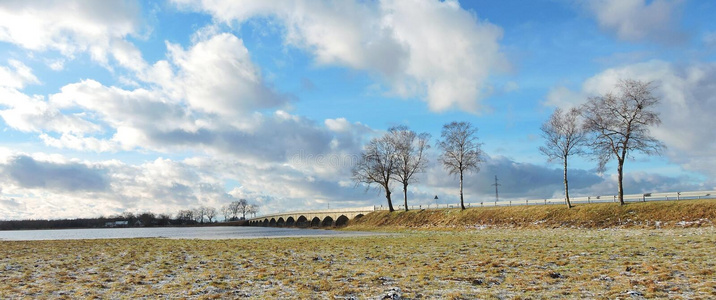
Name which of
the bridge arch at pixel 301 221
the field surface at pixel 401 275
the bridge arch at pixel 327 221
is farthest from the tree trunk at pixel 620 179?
the bridge arch at pixel 301 221

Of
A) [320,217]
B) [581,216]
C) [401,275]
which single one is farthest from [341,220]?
[401,275]

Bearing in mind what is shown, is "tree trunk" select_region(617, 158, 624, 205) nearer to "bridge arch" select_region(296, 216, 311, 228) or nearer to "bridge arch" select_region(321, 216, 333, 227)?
"bridge arch" select_region(321, 216, 333, 227)

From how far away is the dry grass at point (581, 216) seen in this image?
121ft

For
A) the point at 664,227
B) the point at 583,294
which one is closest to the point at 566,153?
the point at 664,227

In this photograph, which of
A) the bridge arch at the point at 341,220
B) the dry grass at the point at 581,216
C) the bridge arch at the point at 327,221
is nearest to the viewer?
the dry grass at the point at 581,216

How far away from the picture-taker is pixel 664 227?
35.0 m

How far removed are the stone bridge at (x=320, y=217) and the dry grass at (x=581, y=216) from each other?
2127 cm

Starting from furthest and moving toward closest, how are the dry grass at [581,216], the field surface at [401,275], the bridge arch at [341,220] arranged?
the bridge arch at [341,220]
the dry grass at [581,216]
the field surface at [401,275]

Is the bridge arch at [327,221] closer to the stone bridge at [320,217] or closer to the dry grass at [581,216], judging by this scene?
the stone bridge at [320,217]

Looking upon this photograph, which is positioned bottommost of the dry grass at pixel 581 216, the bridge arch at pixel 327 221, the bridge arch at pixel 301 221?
the bridge arch at pixel 301 221

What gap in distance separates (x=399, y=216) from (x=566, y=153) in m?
29.4

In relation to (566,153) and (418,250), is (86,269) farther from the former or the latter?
(566,153)

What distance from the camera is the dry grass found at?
1448 inches

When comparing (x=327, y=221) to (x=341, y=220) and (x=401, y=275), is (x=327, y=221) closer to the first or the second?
(x=341, y=220)
